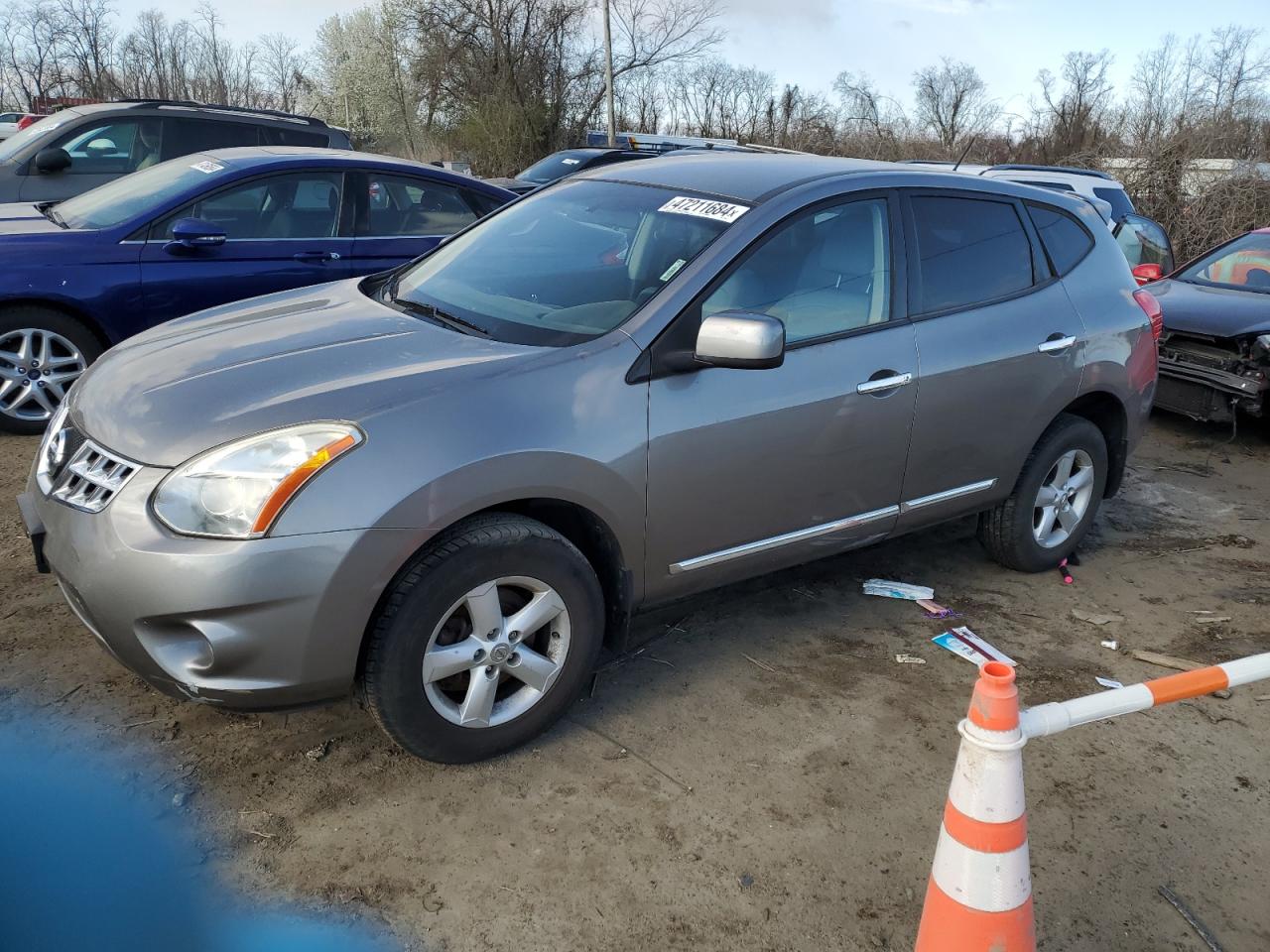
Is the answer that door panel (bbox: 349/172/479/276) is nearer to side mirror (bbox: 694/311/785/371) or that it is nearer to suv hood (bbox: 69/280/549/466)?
suv hood (bbox: 69/280/549/466)

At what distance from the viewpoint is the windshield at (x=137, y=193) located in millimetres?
5766

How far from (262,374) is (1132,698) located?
7.76 feet

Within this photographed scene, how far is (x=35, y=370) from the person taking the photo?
5.49 m

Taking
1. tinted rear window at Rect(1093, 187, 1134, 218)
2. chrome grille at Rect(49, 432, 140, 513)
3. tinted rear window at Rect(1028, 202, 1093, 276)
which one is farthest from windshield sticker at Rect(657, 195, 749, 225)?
tinted rear window at Rect(1093, 187, 1134, 218)

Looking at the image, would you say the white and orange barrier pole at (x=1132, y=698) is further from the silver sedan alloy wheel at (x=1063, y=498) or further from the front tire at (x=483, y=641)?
the silver sedan alloy wheel at (x=1063, y=498)

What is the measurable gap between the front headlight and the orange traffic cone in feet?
5.39

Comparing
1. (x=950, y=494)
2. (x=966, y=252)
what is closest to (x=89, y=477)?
(x=950, y=494)

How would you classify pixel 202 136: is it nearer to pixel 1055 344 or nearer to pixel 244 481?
pixel 244 481

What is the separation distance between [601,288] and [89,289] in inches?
140

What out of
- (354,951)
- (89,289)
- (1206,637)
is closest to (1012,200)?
(1206,637)

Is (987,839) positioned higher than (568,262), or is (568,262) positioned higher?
(568,262)

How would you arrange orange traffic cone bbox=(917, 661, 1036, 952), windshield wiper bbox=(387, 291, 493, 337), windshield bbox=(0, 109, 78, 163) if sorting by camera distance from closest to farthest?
orange traffic cone bbox=(917, 661, 1036, 952)
windshield wiper bbox=(387, 291, 493, 337)
windshield bbox=(0, 109, 78, 163)

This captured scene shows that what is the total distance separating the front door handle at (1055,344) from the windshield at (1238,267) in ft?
14.3

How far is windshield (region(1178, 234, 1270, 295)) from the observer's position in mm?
7652
